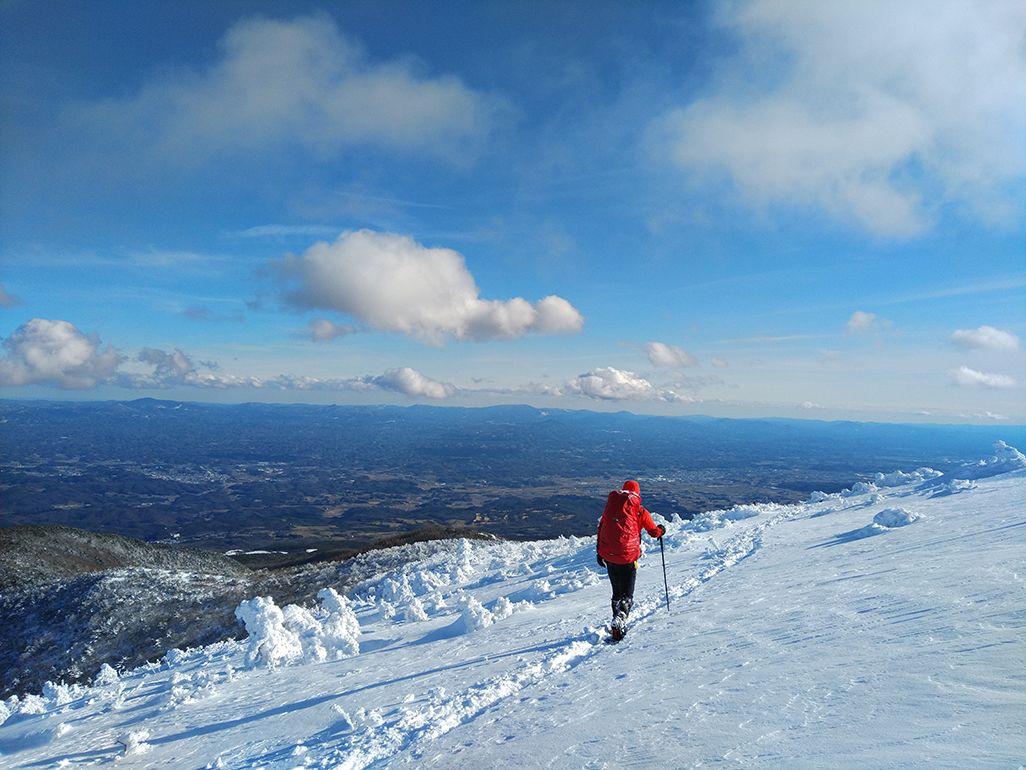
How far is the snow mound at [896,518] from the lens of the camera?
14336 millimetres

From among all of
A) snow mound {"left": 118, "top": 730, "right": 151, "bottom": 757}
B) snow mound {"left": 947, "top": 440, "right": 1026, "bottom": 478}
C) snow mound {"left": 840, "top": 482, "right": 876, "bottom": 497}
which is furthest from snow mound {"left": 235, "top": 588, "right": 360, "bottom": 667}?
snow mound {"left": 947, "top": 440, "right": 1026, "bottom": 478}

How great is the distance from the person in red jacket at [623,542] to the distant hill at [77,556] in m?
32.1

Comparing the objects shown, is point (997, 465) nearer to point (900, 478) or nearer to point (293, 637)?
point (900, 478)

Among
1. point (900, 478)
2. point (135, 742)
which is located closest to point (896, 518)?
point (900, 478)

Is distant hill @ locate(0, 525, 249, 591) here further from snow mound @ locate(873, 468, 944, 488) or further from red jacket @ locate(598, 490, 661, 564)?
snow mound @ locate(873, 468, 944, 488)

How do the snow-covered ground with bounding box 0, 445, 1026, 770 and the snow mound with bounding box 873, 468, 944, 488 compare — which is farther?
the snow mound with bounding box 873, 468, 944, 488

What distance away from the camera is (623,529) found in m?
10.1

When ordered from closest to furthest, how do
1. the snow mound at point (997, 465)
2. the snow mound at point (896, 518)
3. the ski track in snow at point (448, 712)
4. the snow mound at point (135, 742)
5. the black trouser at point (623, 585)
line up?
the ski track in snow at point (448, 712), the snow mound at point (135, 742), the black trouser at point (623, 585), the snow mound at point (896, 518), the snow mound at point (997, 465)

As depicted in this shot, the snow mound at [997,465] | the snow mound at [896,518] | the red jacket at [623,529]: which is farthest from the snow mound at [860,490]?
the red jacket at [623,529]

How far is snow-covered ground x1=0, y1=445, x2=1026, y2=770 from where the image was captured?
4.76 m

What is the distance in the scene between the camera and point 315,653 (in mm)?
12977

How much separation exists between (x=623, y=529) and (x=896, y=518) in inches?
373

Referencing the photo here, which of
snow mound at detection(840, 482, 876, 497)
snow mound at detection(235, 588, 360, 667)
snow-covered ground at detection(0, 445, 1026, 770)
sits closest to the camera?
snow-covered ground at detection(0, 445, 1026, 770)

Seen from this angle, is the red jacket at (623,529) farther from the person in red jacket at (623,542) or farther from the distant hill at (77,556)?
the distant hill at (77,556)
